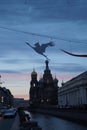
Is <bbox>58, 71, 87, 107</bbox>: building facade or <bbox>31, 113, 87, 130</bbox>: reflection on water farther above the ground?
<bbox>58, 71, 87, 107</bbox>: building facade

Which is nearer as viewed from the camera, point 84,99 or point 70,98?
point 84,99

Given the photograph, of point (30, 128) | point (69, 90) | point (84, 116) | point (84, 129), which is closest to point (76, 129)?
point (84, 129)

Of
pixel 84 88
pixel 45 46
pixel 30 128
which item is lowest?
pixel 30 128

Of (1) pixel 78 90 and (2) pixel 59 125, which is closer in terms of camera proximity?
(2) pixel 59 125

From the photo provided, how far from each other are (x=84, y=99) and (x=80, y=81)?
6389 mm

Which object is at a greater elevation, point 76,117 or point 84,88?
point 84,88

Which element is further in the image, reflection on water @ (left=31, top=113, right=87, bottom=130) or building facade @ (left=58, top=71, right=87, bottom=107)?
building facade @ (left=58, top=71, right=87, bottom=107)

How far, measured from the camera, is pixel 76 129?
162 ft

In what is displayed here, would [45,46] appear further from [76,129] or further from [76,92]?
[76,92]

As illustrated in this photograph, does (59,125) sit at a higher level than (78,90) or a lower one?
lower

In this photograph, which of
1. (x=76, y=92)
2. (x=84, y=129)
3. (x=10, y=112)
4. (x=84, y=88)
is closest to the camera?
(x=84, y=129)

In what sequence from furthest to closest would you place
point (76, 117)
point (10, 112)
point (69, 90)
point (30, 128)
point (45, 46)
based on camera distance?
point (69, 90) → point (10, 112) → point (76, 117) → point (30, 128) → point (45, 46)

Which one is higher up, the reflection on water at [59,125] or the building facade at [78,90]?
the building facade at [78,90]

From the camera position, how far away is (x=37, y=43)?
21453 millimetres
